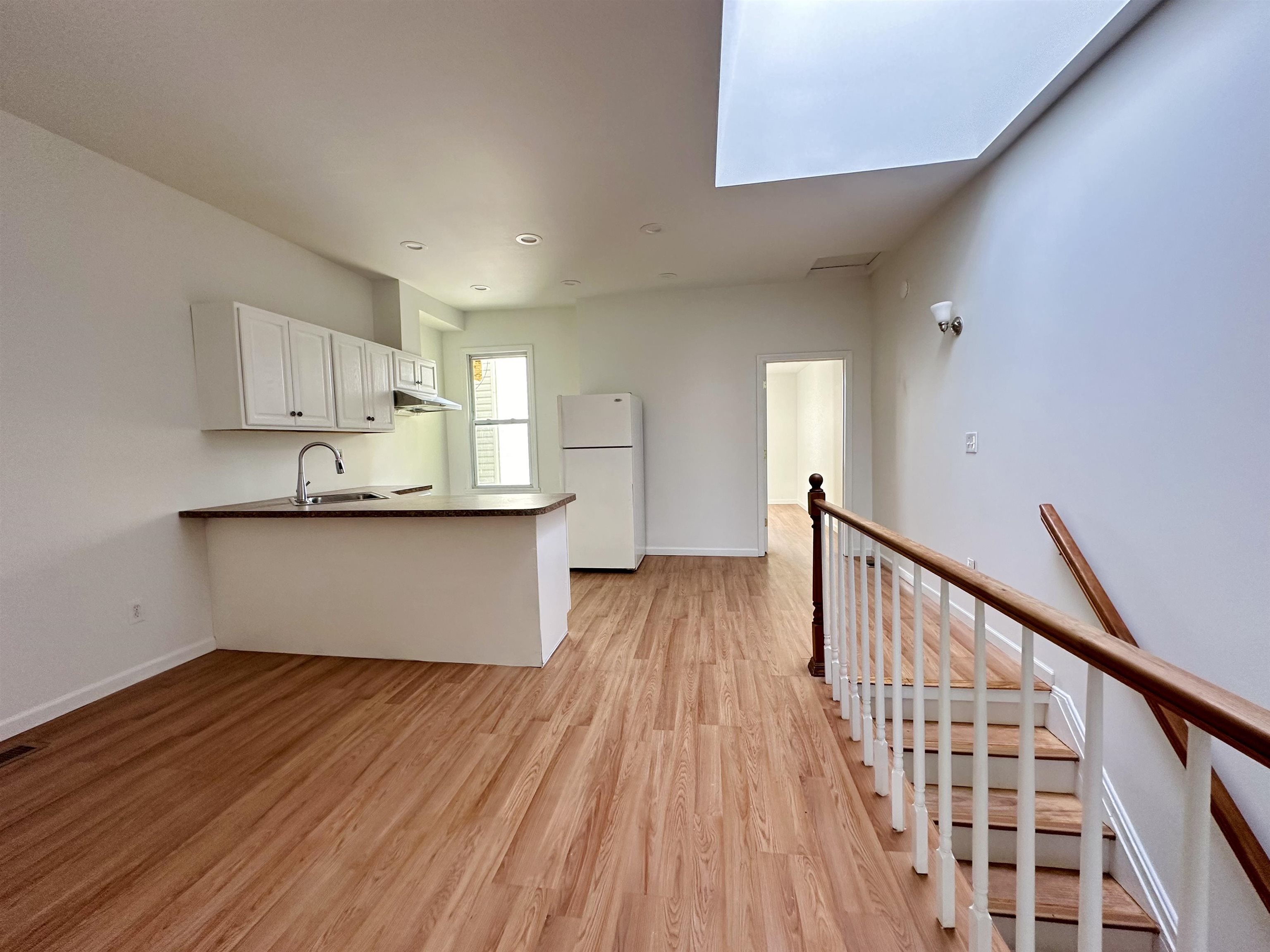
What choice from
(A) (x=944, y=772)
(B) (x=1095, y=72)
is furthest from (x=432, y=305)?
(A) (x=944, y=772)

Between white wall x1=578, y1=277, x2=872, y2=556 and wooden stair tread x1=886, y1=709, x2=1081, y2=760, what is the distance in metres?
2.64

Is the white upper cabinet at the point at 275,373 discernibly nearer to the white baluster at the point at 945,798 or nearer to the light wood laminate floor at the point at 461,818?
the light wood laminate floor at the point at 461,818

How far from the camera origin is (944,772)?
1.23 metres

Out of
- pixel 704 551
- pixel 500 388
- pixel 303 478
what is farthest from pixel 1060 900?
pixel 500 388

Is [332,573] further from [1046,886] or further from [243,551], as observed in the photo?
[1046,886]

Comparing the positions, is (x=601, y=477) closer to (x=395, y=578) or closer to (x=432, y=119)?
(x=395, y=578)

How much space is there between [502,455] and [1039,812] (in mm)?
5317

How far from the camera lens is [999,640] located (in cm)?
283

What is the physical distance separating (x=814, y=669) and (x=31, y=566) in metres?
3.64

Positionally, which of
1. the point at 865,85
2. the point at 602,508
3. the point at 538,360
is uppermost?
the point at 865,85

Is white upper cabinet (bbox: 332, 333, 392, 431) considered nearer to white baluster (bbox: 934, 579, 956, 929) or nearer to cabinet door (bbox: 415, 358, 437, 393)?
cabinet door (bbox: 415, 358, 437, 393)

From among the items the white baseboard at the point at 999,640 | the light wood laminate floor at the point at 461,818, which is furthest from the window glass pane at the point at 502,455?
the white baseboard at the point at 999,640

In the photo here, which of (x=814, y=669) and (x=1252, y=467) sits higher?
(x=1252, y=467)

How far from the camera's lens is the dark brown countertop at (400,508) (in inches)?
103
